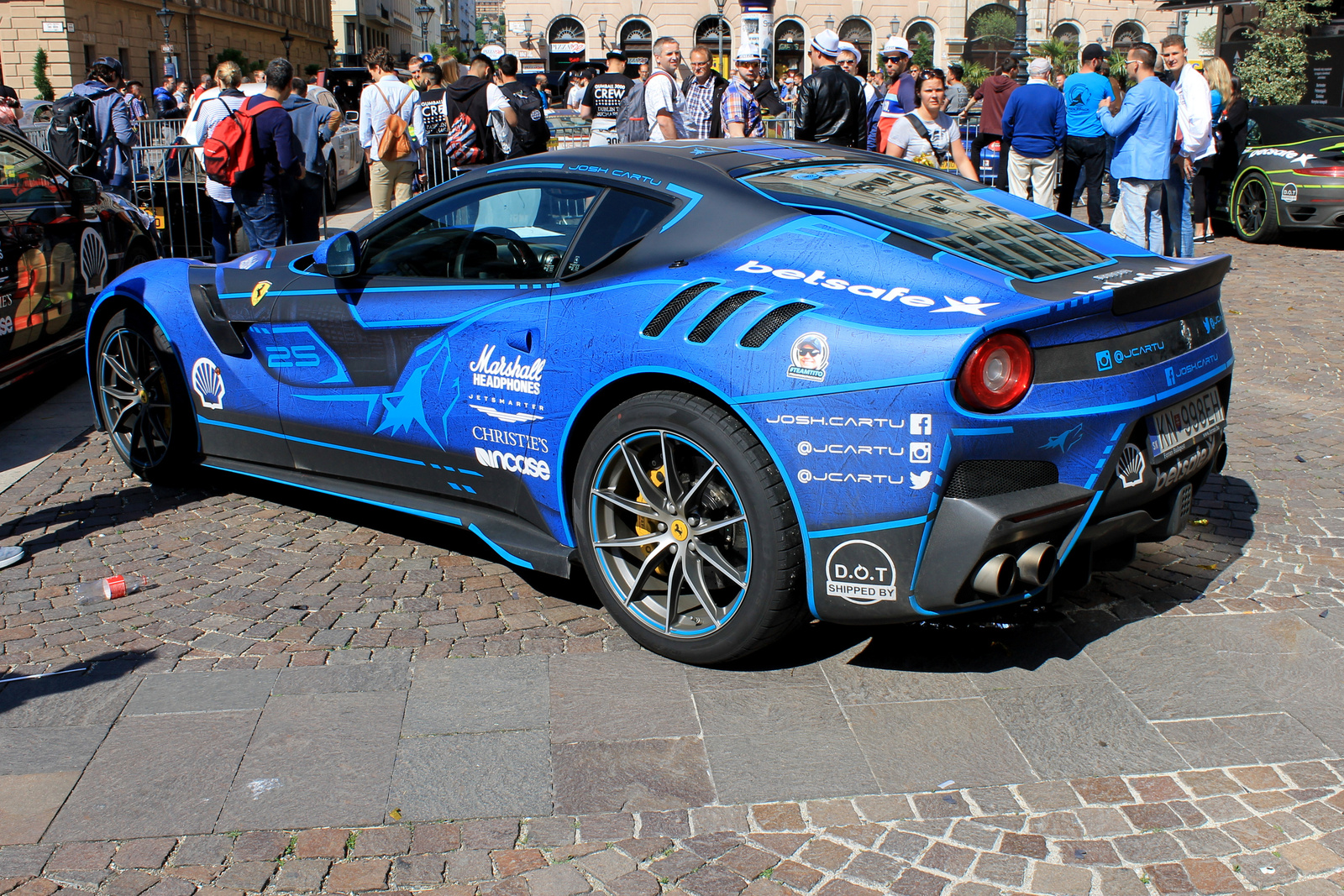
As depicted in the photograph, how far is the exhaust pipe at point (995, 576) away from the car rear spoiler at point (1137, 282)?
0.67m

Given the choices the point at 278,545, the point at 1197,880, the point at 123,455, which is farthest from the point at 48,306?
the point at 1197,880

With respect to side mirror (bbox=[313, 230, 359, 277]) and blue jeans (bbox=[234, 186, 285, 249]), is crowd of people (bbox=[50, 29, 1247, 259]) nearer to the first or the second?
blue jeans (bbox=[234, 186, 285, 249])

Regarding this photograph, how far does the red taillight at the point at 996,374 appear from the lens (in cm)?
289

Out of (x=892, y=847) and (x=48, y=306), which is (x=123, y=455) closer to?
(x=48, y=306)

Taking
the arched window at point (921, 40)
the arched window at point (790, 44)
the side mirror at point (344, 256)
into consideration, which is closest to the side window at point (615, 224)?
the side mirror at point (344, 256)

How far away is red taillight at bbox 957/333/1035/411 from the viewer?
2.89 m

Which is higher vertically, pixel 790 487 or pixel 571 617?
pixel 790 487

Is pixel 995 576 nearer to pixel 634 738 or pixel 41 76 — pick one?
pixel 634 738

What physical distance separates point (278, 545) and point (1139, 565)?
3272 millimetres

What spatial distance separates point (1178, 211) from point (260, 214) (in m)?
7.59

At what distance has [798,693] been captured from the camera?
11.1ft

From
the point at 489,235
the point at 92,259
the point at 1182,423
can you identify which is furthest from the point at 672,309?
the point at 92,259

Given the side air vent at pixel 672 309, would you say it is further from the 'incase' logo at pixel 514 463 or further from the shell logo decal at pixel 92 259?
the shell logo decal at pixel 92 259

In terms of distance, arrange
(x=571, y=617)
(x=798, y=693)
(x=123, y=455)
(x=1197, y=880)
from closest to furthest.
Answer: (x=1197, y=880) → (x=798, y=693) → (x=571, y=617) → (x=123, y=455)
